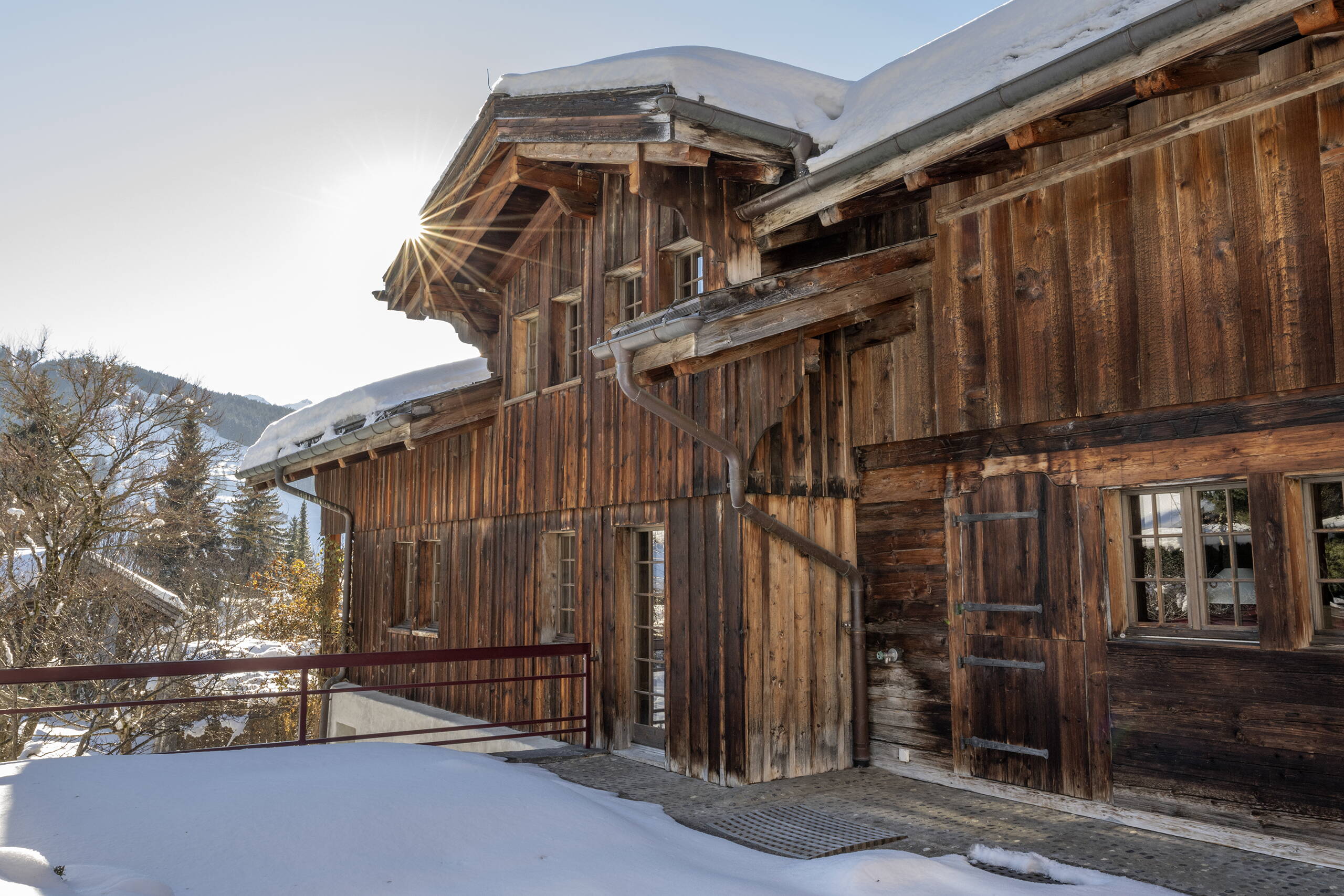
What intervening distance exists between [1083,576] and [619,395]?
4.24 m

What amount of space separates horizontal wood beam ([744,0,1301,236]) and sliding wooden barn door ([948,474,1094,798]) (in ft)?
7.49

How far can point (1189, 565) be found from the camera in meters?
5.61

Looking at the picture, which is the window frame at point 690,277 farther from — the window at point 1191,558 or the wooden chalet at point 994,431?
the window at point 1191,558

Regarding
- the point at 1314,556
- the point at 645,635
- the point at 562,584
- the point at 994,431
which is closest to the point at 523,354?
the point at 562,584

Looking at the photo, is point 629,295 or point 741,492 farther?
point 629,295

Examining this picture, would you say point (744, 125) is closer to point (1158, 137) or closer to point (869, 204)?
point (869, 204)

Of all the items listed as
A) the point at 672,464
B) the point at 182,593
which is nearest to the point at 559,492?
the point at 672,464

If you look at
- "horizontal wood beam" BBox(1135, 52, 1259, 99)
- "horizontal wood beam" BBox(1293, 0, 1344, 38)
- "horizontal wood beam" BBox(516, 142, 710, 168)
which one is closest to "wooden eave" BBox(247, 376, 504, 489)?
"horizontal wood beam" BBox(516, 142, 710, 168)

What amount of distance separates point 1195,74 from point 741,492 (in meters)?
3.75

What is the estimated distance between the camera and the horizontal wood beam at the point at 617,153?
644 centimetres

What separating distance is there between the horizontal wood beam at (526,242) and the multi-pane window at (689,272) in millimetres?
1695

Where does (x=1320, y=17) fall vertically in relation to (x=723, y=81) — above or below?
below

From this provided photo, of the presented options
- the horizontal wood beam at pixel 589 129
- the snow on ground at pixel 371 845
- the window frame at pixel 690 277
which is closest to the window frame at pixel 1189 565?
the snow on ground at pixel 371 845

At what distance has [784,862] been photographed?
15.9ft
